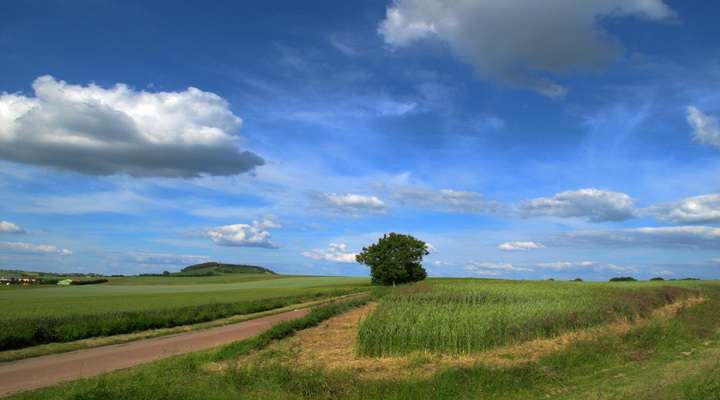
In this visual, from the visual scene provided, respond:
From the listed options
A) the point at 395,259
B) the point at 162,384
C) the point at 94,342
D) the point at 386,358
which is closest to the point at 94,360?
the point at 94,342

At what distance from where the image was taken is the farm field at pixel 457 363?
12.4 metres

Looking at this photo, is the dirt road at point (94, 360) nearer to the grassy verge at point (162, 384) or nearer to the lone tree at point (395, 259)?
the grassy verge at point (162, 384)

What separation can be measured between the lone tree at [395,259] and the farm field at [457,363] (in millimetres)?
64990

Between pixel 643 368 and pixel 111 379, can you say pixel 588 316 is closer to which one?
pixel 643 368

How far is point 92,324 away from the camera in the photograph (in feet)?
91.8

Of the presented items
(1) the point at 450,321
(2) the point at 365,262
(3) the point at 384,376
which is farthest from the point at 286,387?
(2) the point at 365,262

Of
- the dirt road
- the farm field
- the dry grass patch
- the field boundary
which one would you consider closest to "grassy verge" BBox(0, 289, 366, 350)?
the field boundary

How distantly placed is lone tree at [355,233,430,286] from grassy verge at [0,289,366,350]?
178 ft

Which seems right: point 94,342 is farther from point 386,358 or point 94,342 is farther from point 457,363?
point 457,363

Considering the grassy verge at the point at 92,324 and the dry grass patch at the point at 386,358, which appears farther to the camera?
the grassy verge at the point at 92,324

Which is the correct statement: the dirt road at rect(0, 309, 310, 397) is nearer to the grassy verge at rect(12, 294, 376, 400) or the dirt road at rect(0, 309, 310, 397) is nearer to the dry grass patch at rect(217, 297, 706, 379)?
the grassy verge at rect(12, 294, 376, 400)

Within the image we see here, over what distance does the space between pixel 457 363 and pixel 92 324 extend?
69.8 ft

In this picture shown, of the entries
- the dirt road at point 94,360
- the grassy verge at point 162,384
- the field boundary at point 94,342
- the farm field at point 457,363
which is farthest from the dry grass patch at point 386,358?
the field boundary at point 94,342

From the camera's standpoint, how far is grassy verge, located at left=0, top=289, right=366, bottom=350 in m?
23.8
